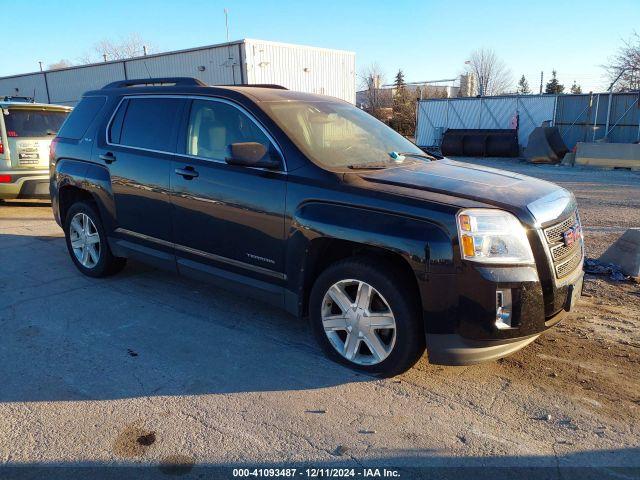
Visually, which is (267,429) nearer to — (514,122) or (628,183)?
(628,183)

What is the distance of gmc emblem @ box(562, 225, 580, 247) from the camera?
351 centimetres

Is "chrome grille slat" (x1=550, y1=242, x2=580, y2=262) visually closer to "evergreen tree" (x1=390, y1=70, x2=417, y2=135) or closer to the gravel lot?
the gravel lot

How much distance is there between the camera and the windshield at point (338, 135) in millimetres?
4016

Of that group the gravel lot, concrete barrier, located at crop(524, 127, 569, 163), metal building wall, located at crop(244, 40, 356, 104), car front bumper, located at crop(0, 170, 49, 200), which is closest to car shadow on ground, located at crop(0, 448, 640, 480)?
the gravel lot

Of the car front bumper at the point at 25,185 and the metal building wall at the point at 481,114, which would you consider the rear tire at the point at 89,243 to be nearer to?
the car front bumper at the point at 25,185

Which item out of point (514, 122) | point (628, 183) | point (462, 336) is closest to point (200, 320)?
point (462, 336)

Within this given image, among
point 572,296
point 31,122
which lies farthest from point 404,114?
point 572,296

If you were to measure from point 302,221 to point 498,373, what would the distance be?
5.62ft

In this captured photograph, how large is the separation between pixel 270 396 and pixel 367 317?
0.81 meters

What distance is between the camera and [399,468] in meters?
2.73

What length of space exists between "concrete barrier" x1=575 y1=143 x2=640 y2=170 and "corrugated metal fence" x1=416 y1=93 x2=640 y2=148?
4.12 metres

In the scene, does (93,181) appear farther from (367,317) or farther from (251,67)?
(251,67)

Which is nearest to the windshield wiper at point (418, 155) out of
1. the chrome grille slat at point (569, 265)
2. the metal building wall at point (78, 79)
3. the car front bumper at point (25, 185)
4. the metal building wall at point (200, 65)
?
the chrome grille slat at point (569, 265)

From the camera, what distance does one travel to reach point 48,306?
4906 mm
